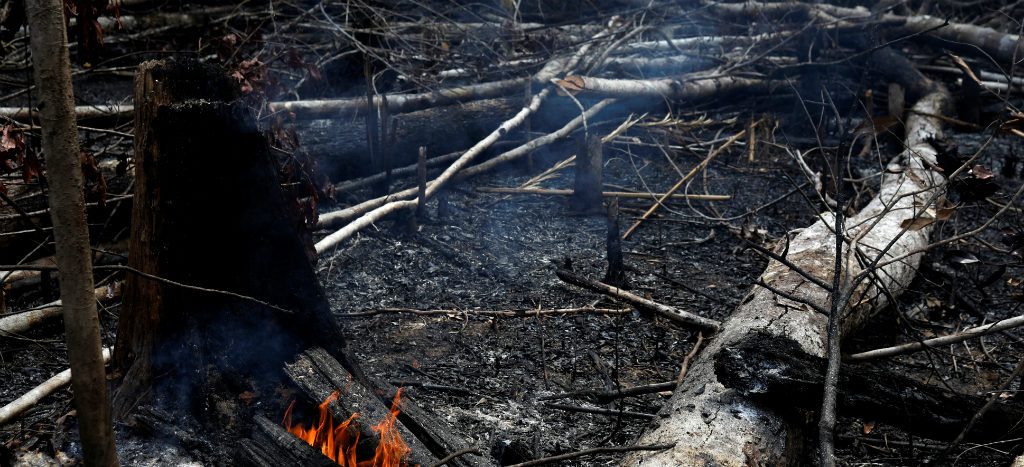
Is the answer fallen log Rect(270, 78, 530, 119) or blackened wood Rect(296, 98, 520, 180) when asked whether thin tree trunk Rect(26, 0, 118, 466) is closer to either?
fallen log Rect(270, 78, 530, 119)

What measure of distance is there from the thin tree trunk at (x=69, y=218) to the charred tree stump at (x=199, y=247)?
2.92ft

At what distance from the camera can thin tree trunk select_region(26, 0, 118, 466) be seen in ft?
4.85

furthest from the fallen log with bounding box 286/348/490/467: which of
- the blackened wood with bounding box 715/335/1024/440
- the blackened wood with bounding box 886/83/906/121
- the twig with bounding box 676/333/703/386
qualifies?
the blackened wood with bounding box 886/83/906/121

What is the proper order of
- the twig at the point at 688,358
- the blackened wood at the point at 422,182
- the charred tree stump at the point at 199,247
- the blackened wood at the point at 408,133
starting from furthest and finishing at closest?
the blackened wood at the point at 408,133 → the blackened wood at the point at 422,182 → the twig at the point at 688,358 → the charred tree stump at the point at 199,247

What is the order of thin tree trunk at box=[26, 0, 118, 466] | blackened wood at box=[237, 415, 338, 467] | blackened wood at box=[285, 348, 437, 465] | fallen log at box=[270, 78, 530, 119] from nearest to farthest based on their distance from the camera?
1. thin tree trunk at box=[26, 0, 118, 466]
2. blackened wood at box=[237, 415, 338, 467]
3. blackened wood at box=[285, 348, 437, 465]
4. fallen log at box=[270, 78, 530, 119]

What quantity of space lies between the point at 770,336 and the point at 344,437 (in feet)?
6.00

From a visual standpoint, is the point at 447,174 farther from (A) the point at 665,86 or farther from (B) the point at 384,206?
(A) the point at 665,86

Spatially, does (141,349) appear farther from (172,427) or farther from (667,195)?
(667,195)

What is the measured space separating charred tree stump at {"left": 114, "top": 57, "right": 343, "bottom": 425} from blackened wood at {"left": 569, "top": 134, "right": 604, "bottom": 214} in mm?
3734

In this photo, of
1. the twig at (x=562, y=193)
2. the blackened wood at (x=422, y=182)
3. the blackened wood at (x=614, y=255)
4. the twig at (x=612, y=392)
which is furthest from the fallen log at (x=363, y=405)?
the twig at (x=562, y=193)

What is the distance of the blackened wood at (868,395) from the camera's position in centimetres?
289

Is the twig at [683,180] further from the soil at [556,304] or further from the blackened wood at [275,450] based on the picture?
the blackened wood at [275,450]

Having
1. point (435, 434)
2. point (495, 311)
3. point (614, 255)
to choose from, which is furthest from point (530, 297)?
point (435, 434)

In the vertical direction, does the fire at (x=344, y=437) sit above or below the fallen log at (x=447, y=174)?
below
